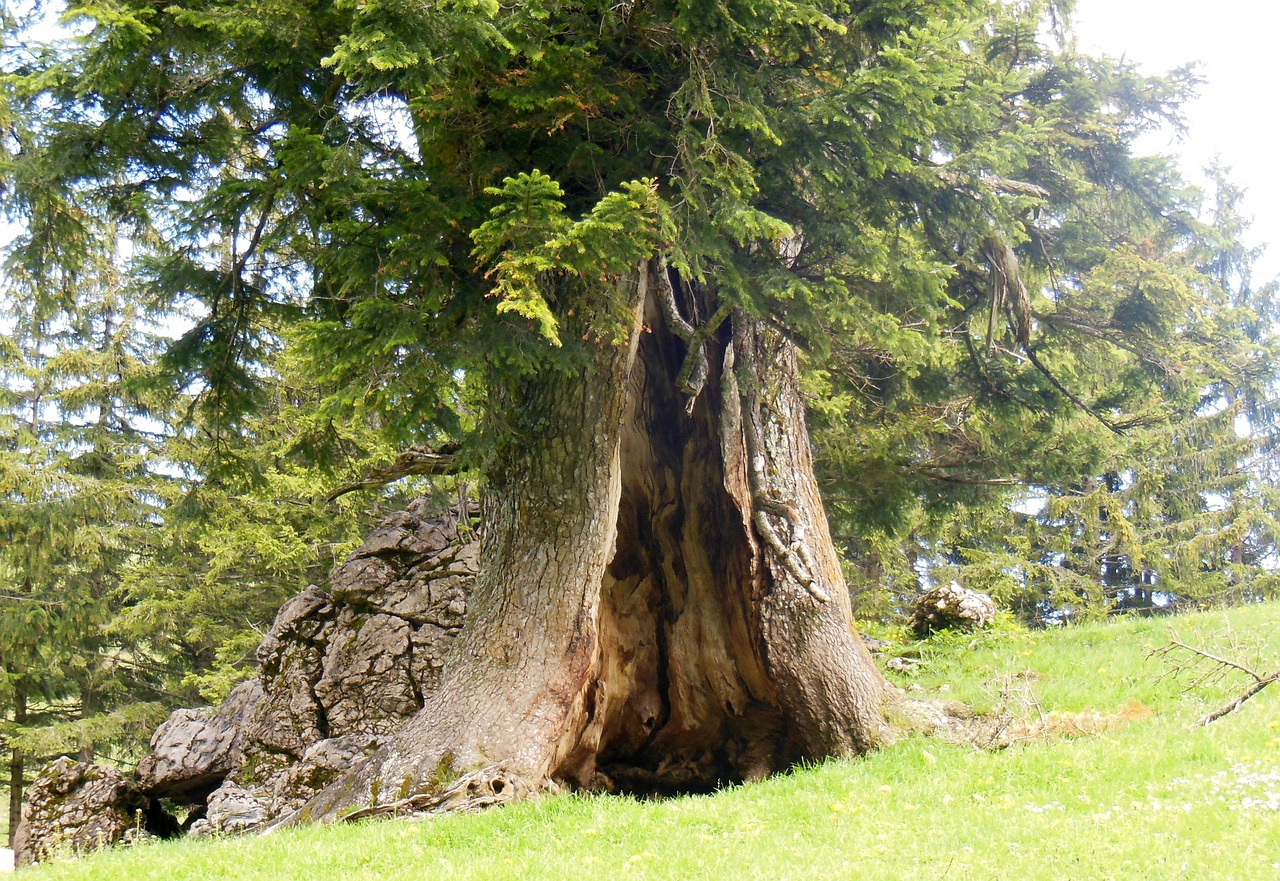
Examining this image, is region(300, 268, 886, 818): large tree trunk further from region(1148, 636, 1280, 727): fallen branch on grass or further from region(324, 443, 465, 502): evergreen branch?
region(1148, 636, 1280, 727): fallen branch on grass

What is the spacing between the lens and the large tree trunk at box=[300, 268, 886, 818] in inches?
284

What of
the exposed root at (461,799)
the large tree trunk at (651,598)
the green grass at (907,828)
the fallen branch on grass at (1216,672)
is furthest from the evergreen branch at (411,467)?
the fallen branch on grass at (1216,672)

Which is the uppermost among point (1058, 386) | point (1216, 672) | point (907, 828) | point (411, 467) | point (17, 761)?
point (1058, 386)

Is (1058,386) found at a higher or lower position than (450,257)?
lower

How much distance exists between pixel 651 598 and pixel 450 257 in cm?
400

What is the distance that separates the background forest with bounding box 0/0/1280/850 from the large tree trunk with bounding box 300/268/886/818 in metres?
0.87

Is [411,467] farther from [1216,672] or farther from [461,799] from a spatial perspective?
[1216,672]

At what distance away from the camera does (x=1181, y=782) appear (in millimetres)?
4961

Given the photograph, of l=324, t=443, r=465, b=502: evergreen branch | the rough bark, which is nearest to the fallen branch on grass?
l=324, t=443, r=465, b=502: evergreen branch

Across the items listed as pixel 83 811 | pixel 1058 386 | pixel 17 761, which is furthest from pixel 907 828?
pixel 17 761

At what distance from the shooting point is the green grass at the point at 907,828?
14.0ft

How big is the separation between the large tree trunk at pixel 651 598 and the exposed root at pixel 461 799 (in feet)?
0.37

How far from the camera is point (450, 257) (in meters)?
6.77

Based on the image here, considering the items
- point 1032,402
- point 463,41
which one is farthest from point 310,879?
point 1032,402
